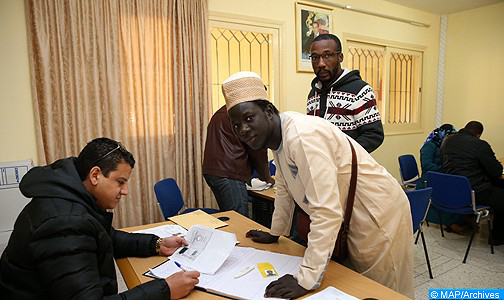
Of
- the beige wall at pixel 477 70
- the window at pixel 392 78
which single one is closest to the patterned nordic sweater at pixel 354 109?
the window at pixel 392 78

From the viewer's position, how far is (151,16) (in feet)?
10.3

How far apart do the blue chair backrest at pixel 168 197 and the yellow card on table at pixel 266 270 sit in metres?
1.41

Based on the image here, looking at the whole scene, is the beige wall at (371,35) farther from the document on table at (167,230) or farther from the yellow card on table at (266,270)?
the yellow card on table at (266,270)

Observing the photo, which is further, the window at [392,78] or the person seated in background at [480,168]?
the window at [392,78]

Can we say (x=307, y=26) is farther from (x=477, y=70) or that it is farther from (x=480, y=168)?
(x=477, y=70)

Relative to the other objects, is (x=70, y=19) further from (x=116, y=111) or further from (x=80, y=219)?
(x=80, y=219)

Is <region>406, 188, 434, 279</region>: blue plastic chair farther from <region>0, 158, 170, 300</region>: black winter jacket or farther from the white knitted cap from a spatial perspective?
<region>0, 158, 170, 300</region>: black winter jacket

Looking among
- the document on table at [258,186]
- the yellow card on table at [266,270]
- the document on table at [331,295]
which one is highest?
the yellow card on table at [266,270]

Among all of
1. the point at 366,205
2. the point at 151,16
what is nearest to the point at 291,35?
the point at 151,16

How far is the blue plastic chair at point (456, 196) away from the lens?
2928mm

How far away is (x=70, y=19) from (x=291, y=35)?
250cm

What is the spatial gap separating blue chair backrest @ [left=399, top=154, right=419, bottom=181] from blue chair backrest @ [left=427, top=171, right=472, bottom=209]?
0.89 metres

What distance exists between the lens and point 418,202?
226cm

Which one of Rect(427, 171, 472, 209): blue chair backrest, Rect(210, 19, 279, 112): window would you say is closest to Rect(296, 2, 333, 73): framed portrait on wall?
Rect(210, 19, 279, 112): window
